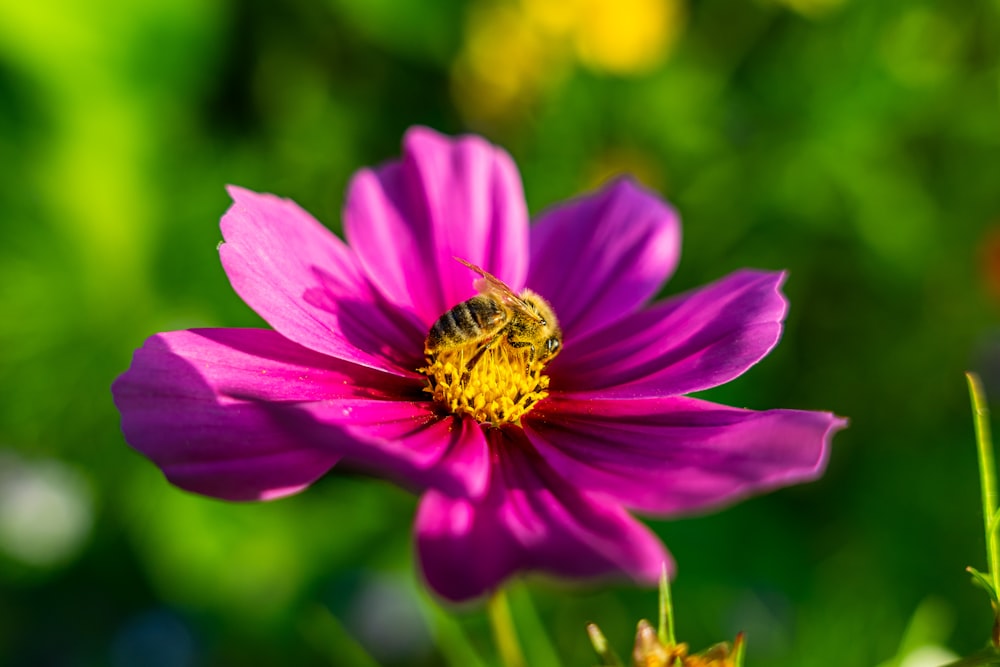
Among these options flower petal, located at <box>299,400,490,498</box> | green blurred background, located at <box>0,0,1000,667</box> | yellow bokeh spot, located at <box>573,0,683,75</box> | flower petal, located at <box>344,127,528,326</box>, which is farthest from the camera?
yellow bokeh spot, located at <box>573,0,683,75</box>

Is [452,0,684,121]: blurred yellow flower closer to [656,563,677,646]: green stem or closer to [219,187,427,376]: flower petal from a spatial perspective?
[219,187,427,376]: flower petal

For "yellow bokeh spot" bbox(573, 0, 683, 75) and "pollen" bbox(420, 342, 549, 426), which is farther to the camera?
"yellow bokeh spot" bbox(573, 0, 683, 75)

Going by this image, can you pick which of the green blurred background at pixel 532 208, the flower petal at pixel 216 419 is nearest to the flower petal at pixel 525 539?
the flower petal at pixel 216 419

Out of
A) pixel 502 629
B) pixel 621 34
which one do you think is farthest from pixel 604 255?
pixel 621 34

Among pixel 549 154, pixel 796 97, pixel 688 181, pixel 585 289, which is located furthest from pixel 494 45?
pixel 585 289

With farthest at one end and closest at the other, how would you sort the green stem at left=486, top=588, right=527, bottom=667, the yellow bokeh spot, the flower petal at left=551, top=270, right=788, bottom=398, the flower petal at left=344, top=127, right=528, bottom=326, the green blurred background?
the yellow bokeh spot → the green blurred background → the flower petal at left=344, top=127, right=528, bottom=326 → the flower petal at left=551, top=270, right=788, bottom=398 → the green stem at left=486, top=588, right=527, bottom=667

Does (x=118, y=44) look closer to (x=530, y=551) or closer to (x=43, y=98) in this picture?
(x=43, y=98)

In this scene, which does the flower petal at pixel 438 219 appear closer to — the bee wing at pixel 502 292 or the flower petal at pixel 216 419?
the bee wing at pixel 502 292

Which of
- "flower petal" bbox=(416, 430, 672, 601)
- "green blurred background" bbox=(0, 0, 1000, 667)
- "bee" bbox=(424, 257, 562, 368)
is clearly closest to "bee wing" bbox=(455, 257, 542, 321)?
"bee" bbox=(424, 257, 562, 368)
